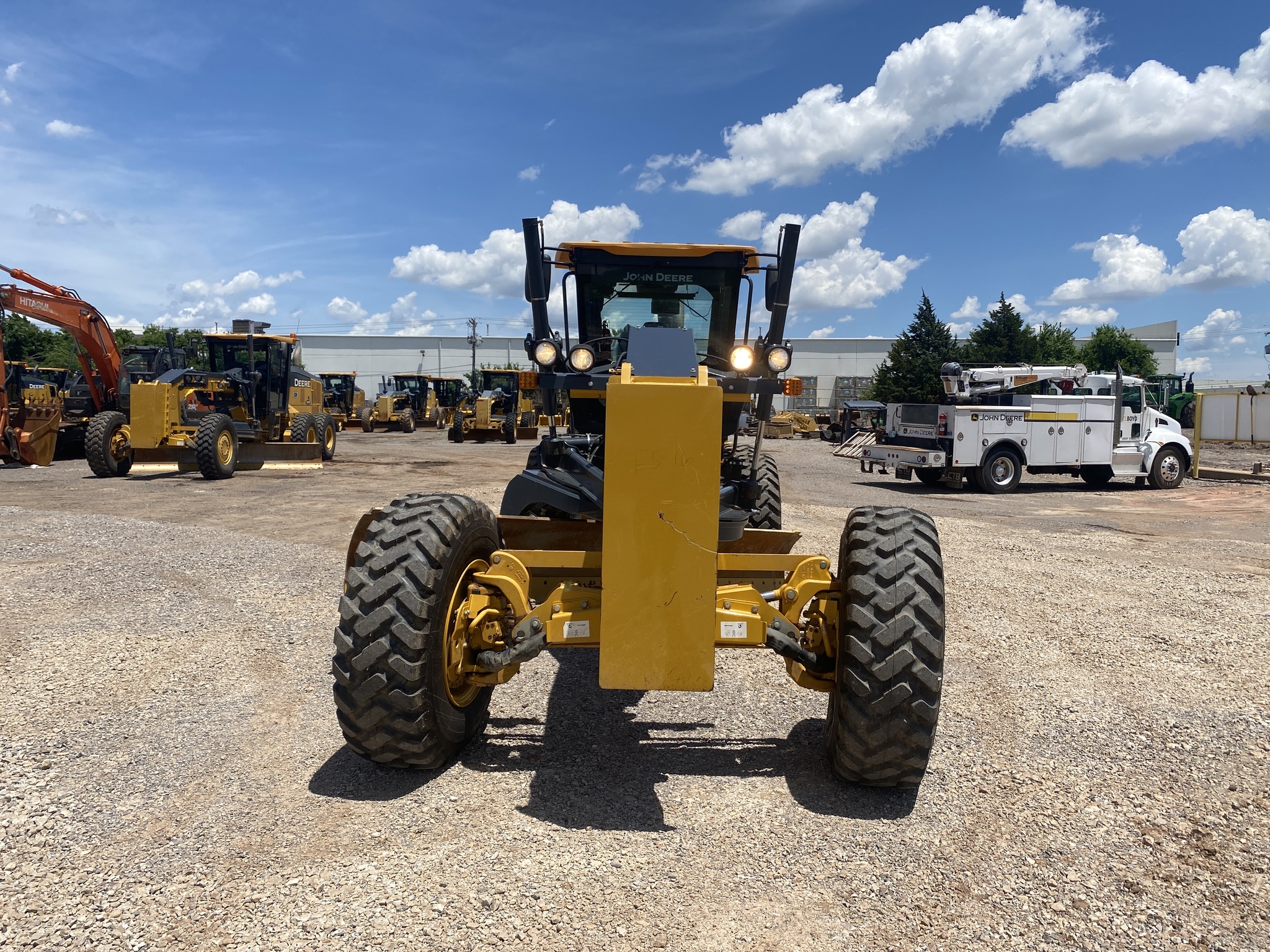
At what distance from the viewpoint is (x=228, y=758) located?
3650mm

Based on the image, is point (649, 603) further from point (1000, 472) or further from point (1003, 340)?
point (1003, 340)

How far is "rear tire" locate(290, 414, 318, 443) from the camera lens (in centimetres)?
1880

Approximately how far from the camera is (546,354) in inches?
165

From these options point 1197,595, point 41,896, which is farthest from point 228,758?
point 1197,595

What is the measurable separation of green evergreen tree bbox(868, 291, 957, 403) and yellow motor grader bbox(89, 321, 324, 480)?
94.9 feet

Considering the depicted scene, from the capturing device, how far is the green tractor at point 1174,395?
18.5 metres

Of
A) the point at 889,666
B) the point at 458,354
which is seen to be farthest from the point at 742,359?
the point at 458,354

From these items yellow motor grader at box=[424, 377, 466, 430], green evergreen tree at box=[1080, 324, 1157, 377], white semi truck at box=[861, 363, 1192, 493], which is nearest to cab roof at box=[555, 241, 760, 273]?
white semi truck at box=[861, 363, 1192, 493]

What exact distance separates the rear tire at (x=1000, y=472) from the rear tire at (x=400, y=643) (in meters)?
14.7

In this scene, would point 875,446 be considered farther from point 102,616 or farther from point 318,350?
point 318,350

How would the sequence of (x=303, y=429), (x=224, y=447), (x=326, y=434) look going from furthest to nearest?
(x=326, y=434) → (x=303, y=429) → (x=224, y=447)

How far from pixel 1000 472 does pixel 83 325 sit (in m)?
19.3

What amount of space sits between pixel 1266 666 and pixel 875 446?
12580mm

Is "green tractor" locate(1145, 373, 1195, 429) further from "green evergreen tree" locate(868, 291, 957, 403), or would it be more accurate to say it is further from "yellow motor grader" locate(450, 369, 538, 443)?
"yellow motor grader" locate(450, 369, 538, 443)
